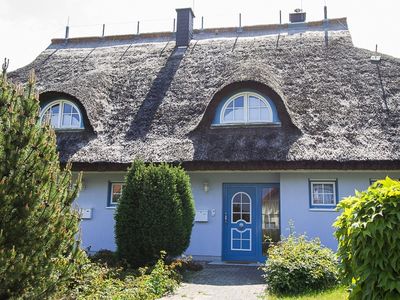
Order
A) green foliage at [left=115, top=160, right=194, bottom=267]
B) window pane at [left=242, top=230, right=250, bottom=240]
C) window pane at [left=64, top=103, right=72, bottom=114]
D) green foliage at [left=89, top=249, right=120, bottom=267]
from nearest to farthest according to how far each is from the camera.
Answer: green foliage at [left=115, top=160, right=194, bottom=267]
green foliage at [left=89, top=249, right=120, bottom=267]
window pane at [left=242, top=230, right=250, bottom=240]
window pane at [left=64, top=103, right=72, bottom=114]

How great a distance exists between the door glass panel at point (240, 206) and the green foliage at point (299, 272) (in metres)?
3.57

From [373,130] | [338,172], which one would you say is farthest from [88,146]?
[373,130]

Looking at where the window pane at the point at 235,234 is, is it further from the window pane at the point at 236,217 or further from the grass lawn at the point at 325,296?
the grass lawn at the point at 325,296

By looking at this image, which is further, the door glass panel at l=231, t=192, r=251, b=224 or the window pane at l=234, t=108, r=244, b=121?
the window pane at l=234, t=108, r=244, b=121

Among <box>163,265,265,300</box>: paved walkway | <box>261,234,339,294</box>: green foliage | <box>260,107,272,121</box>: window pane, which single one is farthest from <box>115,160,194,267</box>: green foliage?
<box>260,107,272,121</box>: window pane

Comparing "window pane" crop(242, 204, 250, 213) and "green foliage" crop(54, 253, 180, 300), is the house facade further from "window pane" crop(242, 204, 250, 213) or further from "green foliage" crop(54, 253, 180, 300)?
"green foliage" crop(54, 253, 180, 300)

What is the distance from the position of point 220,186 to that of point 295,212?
2225 millimetres

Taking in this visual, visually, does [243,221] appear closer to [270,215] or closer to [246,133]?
[270,215]

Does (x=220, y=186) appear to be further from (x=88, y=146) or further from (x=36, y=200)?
(x=36, y=200)

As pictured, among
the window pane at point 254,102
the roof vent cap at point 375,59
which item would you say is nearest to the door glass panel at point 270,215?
the window pane at point 254,102

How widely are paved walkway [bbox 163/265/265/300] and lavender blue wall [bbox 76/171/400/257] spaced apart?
135cm

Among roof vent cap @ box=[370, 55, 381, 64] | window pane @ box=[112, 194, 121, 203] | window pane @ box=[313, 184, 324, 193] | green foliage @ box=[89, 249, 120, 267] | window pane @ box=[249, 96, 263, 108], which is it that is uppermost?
roof vent cap @ box=[370, 55, 381, 64]

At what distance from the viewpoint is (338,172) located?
11.0m

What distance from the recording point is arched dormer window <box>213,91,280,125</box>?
11.8 m
